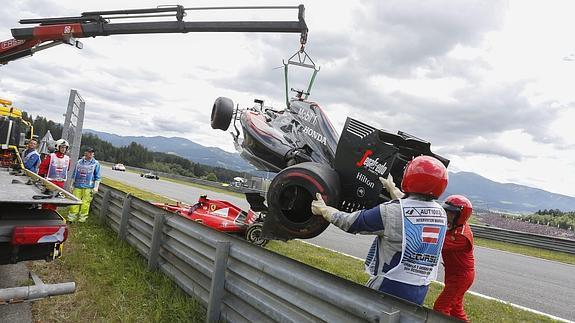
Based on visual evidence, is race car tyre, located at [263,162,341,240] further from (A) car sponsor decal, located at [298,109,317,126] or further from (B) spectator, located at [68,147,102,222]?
(B) spectator, located at [68,147,102,222]

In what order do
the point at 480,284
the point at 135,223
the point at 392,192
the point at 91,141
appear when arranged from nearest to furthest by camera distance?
the point at 392,192 → the point at 135,223 → the point at 480,284 → the point at 91,141

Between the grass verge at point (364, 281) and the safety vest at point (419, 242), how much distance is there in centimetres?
315

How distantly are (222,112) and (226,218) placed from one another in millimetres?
3089

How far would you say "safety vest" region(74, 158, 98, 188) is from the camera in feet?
30.5

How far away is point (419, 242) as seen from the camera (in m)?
2.71

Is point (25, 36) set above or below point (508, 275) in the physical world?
above

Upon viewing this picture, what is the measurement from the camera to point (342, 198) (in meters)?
3.83

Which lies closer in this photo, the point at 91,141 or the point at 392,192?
the point at 392,192

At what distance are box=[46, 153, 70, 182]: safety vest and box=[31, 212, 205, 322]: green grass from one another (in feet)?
10.4

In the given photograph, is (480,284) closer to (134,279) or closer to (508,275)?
(508,275)

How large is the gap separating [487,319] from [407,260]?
11.4 feet

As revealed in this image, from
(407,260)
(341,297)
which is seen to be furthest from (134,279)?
(407,260)

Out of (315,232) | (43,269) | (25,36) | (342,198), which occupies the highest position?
(25,36)

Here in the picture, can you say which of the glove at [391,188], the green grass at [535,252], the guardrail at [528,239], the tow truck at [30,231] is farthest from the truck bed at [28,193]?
the green grass at [535,252]
